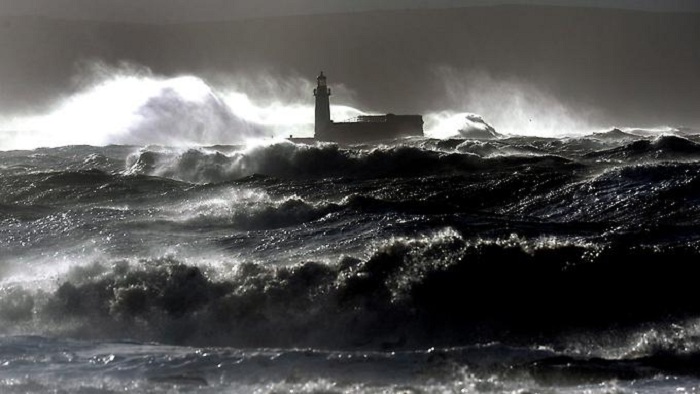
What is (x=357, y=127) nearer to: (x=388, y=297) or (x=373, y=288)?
(x=373, y=288)

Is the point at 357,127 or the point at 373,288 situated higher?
the point at 357,127

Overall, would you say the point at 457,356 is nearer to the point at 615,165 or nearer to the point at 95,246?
the point at 95,246

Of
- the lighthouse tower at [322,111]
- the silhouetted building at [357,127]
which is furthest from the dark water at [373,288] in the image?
the lighthouse tower at [322,111]

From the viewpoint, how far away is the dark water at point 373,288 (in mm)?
9609

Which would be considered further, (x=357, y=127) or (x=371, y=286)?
(x=357, y=127)

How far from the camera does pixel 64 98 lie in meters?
77.1

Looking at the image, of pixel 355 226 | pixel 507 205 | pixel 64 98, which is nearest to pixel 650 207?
pixel 507 205

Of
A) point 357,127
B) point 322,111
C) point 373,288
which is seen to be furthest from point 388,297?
point 322,111

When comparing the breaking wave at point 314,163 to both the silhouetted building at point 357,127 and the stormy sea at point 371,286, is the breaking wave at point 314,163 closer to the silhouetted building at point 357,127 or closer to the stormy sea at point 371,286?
the stormy sea at point 371,286

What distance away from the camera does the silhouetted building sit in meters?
49.6

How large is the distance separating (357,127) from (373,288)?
3772 centimetres

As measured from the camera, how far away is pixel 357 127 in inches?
1961

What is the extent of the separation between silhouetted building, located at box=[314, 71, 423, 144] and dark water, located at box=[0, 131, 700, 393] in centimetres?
2754

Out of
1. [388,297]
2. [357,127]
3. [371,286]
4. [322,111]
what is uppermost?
[322,111]
